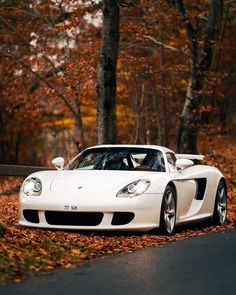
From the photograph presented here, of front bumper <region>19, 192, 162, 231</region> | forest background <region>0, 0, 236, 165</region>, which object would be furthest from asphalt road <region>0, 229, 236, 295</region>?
forest background <region>0, 0, 236, 165</region>

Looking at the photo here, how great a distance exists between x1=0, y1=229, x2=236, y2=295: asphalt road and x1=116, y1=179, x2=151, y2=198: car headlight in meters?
1.22

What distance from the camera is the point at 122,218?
10.5m

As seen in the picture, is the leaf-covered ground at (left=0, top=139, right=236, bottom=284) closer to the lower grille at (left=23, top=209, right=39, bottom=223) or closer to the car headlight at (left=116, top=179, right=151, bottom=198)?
the lower grille at (left=23, top=209, right=39, bottom=223)

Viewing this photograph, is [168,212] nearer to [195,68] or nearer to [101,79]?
[101,79]

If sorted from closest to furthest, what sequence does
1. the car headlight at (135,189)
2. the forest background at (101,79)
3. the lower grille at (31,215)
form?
the forest background at (101,79), the car headlight at (135,189), the lower grille at (31,215)

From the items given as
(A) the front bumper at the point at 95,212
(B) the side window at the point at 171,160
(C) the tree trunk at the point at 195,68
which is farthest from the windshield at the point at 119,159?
(C) the tree trunk at the point at 195,68

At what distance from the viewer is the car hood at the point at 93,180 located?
10.7 metres

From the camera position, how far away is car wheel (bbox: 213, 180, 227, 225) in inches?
527

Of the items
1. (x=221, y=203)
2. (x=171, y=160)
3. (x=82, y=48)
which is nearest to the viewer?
(x=171, y=160)

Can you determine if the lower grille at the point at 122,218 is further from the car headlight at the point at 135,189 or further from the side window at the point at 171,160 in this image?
the side window at the point at 171,160

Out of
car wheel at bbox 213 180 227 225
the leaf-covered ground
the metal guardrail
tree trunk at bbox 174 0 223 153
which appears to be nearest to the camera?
the leaf-covered ground

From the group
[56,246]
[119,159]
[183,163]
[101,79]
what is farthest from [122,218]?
[101,79]

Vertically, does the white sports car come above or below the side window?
below

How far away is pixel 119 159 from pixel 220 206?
248cm
